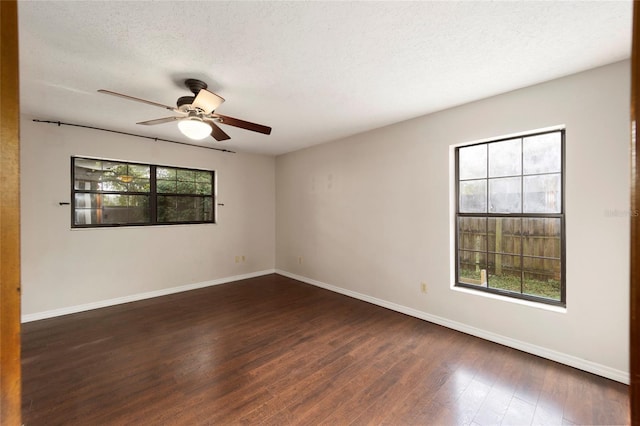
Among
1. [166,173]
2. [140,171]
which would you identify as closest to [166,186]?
[166,173]

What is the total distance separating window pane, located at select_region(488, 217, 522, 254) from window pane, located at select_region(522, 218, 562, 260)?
5 centimetres

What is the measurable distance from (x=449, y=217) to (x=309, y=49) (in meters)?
2.35

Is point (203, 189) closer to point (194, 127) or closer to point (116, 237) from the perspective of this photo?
point (116, 237)

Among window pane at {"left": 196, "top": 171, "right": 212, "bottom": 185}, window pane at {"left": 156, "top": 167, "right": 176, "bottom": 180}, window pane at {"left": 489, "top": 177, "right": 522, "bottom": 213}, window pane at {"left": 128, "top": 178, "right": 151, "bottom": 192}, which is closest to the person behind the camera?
window pane at {"left": 489, "top": 177, "right": 522, "bottom": 213}

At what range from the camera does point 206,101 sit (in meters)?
2.32

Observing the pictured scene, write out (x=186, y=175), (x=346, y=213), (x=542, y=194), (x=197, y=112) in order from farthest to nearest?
1. (x=186, y=175)
2. (x=346, y=213)
3. (x=542, y=194)
4. (x=197, y=112)

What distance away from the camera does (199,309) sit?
3.82 m

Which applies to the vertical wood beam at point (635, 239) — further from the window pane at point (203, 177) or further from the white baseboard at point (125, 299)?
the window pane at point (203, 177)

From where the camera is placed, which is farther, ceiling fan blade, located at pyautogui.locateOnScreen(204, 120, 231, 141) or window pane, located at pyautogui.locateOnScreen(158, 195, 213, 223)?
window pane, located at pyautogui.locateOnScreen(158, 195, 213, 223)

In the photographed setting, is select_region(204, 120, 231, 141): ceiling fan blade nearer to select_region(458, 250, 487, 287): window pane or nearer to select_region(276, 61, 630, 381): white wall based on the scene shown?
select_region(276, 61, 630, 381): white wall

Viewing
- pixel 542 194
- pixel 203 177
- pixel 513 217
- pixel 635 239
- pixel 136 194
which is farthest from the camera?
pixel 203 177

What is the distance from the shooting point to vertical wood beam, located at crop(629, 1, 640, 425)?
0.43 m

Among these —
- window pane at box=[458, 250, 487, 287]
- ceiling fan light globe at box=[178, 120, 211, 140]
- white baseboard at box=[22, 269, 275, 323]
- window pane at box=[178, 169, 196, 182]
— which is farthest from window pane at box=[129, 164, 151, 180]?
window pane at box=[458, 250, 487, 287]

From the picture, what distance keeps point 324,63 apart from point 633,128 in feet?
7.02
